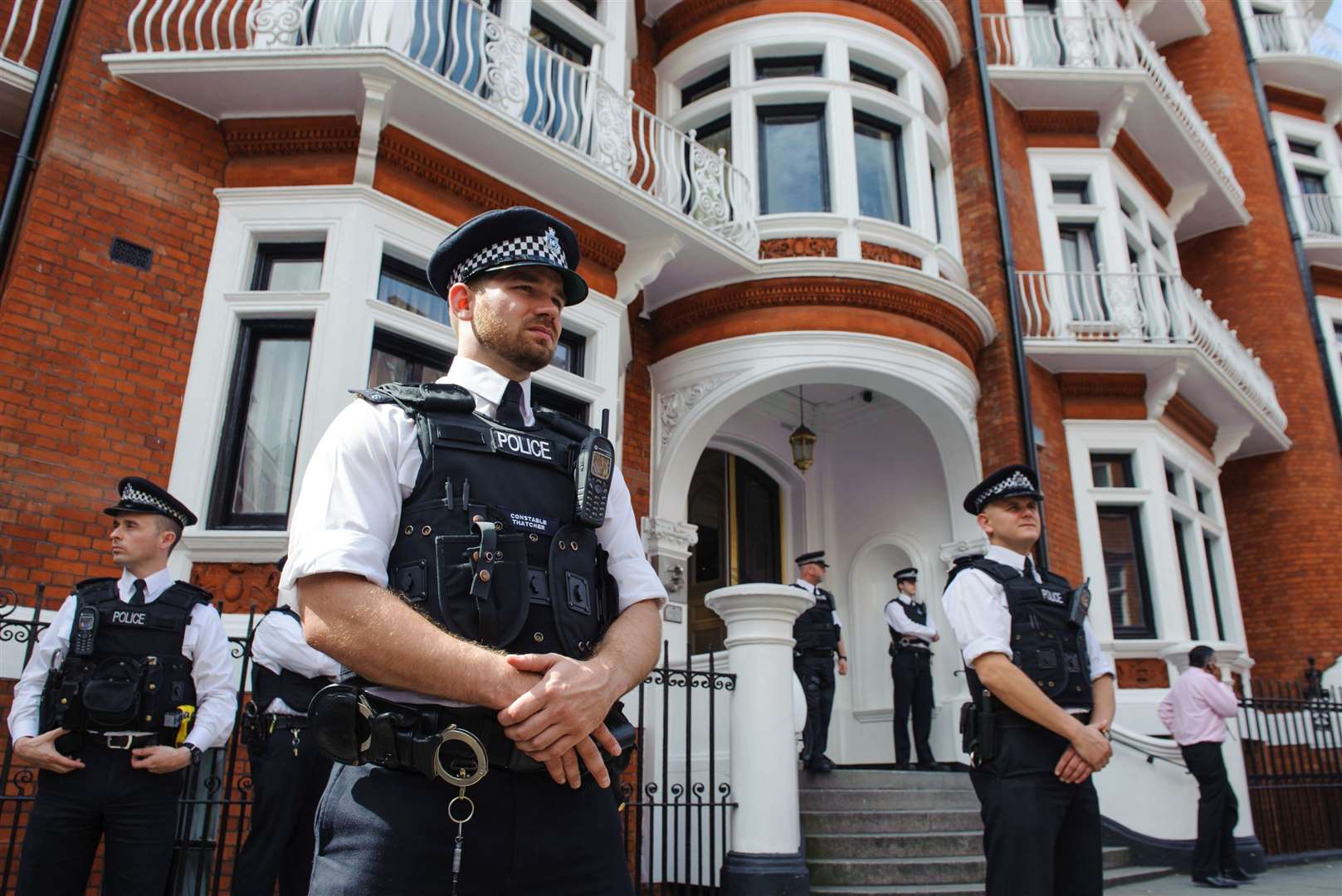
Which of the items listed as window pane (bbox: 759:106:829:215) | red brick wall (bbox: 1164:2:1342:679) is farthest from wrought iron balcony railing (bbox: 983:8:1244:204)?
window pane (bbox: 759:106:829:215)

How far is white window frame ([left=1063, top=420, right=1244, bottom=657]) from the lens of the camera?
A: 11.0 meters

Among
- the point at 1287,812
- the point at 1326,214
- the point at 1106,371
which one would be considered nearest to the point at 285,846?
the point at 1106,371

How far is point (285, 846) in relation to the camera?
14.9 feet

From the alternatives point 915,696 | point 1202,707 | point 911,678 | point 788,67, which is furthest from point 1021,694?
point 788,67

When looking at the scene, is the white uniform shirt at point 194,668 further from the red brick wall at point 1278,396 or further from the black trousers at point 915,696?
the red brick wall at point 1278,396

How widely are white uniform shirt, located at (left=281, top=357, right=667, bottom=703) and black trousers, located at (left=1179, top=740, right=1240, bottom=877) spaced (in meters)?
7.88

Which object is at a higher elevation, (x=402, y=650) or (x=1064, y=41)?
(x=1064, y=41)

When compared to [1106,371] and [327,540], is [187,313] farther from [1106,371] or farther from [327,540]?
[1106,371]

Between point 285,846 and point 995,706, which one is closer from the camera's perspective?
point 995,706

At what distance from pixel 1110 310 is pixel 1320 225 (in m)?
8.11

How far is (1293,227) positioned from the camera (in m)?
15.9

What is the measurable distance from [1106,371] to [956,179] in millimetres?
3168

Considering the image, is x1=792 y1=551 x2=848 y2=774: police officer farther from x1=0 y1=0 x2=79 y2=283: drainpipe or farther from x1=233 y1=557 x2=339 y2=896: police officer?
x1=0 y1=0 x2=79 y2=283: drainpipe

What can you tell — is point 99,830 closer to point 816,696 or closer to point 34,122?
point 34,122
